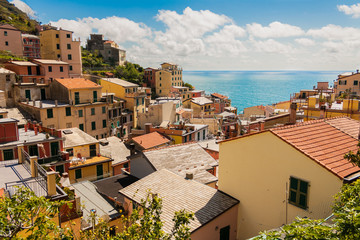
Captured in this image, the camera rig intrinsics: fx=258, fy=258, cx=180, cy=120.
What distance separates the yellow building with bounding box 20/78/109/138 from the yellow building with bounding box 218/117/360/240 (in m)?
28.8

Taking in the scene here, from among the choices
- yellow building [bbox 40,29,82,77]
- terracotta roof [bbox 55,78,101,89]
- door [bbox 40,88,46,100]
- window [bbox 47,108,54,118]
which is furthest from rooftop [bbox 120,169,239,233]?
yellow building [bbox 40,29,82,77]

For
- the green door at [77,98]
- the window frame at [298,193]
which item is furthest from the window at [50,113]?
the window frame at [298,193]

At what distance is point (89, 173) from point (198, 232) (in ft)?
58.4

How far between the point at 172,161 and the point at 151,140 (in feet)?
Answer: 29.6

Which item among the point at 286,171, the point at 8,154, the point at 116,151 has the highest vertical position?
the point at 286,171

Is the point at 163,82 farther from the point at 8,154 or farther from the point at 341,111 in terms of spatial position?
the point at 8,154

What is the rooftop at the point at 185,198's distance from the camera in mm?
10969

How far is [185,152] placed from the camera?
20.5 metres

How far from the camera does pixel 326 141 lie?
36.0 ft

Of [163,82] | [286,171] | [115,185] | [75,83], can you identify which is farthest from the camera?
[163,82]

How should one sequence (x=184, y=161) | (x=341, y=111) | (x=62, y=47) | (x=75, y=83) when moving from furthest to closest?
(x=62, y=47) < (x=75, y=83) < (x=341, y=111) < (x=184, y=161)

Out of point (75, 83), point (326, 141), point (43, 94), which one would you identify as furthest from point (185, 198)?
point (43, 94)

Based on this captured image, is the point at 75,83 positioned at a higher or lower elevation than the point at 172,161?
higher

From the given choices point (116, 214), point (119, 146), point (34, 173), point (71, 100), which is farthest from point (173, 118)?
point (34, 173)
